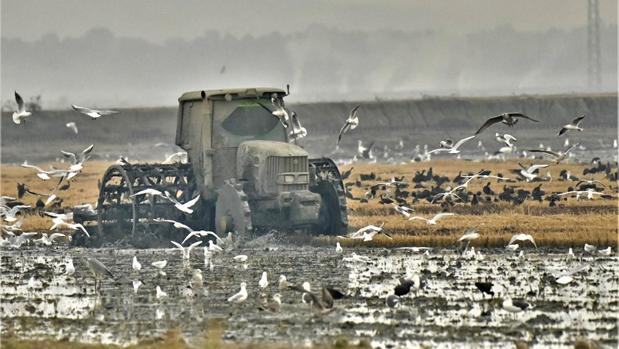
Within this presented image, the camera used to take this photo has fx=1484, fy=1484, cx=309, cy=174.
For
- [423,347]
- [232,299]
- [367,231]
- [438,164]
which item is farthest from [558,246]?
[438,164]

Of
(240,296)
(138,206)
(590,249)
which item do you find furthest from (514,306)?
(138,206)

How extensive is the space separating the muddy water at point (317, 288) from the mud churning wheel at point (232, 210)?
1.93ft

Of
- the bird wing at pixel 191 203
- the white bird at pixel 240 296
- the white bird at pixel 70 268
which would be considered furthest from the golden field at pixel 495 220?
the white bird at pixel 240 296

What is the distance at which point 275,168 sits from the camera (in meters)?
33.3

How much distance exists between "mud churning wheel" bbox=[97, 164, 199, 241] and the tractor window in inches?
64.3

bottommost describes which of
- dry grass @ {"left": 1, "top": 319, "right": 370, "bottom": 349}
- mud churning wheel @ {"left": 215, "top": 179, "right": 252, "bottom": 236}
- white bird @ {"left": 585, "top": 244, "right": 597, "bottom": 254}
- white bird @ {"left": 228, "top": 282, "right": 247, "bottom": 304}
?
dry grass @ {"left": 1, "top": 319, "right": 370, "bottom": 349}

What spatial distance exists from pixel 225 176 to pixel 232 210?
1.78m

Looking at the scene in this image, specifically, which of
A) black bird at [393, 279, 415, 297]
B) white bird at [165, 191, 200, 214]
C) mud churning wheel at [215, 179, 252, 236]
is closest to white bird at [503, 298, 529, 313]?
black bird at [393, 279, 415, 297]

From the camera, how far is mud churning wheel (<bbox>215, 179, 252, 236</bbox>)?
32.4 metres

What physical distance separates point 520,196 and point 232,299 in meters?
21.4

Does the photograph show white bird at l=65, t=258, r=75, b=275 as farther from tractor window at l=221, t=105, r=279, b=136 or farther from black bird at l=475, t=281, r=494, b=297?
black bird at l=475, t=281, r=494, b=297

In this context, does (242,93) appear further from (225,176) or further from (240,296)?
(240,296)

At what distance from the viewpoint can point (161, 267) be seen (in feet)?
93.5

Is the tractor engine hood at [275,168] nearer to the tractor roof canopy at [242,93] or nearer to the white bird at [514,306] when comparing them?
the tractor roof canopy at [242,93]
